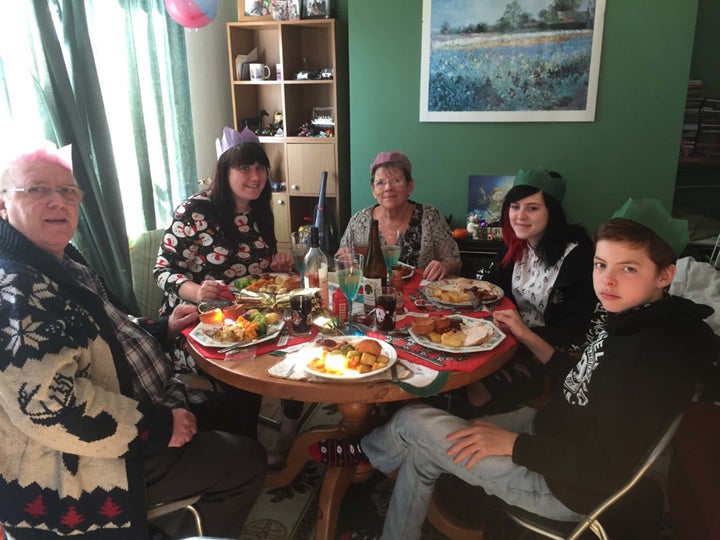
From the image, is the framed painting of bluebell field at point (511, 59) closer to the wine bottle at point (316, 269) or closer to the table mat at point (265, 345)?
the wine bottle at point (316, 269)

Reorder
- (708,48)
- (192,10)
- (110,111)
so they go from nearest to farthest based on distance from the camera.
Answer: (192,10)
(110,111)
(708,48)

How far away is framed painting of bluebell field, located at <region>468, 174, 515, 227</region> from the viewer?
3.12 m

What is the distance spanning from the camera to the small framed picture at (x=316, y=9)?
3.32 metres

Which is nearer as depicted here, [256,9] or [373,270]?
[373,270]

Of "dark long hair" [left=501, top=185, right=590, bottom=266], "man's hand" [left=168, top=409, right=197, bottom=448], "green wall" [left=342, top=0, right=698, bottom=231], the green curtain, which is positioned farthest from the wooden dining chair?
"green wall" [left=342, top=0, right=698, bottom=231]

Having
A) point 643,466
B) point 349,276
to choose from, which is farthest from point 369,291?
point 643,466

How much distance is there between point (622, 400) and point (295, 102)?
126 inches

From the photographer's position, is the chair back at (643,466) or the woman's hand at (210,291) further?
the woman's hand at (210,291)

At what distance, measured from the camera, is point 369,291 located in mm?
1647

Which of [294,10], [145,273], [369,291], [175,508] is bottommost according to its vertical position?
[175,508]

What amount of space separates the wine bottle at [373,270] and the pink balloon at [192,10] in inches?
62.7

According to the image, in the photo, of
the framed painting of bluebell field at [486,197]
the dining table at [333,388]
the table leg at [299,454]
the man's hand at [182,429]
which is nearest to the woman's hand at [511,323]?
the dining table at [333,388]

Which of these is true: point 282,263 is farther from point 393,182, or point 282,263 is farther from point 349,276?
point 349,276

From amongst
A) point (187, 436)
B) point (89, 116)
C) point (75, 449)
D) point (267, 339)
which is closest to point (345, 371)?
point (267, 339)
